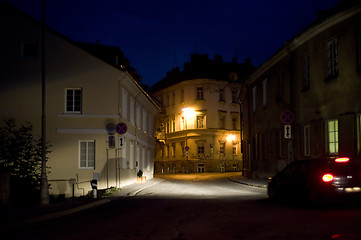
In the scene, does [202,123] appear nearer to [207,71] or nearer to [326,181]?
[207,71]

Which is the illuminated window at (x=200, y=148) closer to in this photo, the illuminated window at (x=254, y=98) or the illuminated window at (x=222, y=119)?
the illuminated window at (x=222, y=119)

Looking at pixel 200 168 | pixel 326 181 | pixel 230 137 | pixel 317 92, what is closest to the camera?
pixel 326 181

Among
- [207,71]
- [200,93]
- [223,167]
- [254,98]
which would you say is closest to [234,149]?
[223,167]

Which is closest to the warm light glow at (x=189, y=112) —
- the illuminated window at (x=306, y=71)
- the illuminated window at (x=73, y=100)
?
the illuminated window at (x=73, y=100)

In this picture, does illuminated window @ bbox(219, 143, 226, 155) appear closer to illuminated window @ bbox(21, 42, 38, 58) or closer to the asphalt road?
illuminated window @ bbox(21, 42, 38, 58)

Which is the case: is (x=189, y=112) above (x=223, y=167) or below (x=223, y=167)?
above

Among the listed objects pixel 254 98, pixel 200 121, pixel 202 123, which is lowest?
pixel 202 123

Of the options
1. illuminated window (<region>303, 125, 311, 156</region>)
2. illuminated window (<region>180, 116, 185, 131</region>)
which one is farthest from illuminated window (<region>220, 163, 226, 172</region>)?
illuminated window (<region>303, 125, 311, 156</region>)

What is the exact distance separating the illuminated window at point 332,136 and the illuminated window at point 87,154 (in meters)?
13.1

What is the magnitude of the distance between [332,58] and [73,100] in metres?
14.9

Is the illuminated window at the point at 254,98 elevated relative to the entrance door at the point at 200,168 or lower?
elevated

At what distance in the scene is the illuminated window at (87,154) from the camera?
88.5ft

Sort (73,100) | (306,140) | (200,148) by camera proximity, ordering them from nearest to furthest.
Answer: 1. (306,140)
2. (73,100)
3. (200,148)

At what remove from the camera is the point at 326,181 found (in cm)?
1312
